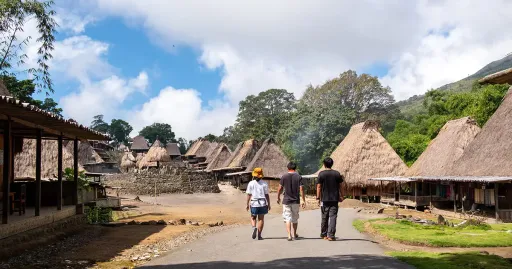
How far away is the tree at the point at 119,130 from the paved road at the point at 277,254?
112048 millimetres

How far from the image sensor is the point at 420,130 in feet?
152

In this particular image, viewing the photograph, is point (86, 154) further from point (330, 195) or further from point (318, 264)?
point (318, 264)

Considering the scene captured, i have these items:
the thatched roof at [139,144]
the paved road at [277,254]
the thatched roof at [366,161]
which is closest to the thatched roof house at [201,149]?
the thatched roof at [139,144]

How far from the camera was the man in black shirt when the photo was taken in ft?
31.8

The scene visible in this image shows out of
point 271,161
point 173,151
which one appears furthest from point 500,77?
point 173,151

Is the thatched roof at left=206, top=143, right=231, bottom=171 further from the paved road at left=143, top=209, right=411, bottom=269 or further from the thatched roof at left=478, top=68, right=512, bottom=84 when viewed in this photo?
the thatched roof at left=478, top=68, right=512, bottom=84

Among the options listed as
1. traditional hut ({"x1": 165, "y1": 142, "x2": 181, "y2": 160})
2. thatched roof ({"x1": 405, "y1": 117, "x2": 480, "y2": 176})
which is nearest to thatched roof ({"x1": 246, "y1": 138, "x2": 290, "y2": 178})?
thatched roof ({"x1": 405, "y1": 117, "x2": 480, "y2": 176})

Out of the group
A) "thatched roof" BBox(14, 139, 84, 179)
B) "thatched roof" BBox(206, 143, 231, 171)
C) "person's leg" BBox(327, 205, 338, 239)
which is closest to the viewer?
"person's leg" BBox(327, 205, 338, 239)

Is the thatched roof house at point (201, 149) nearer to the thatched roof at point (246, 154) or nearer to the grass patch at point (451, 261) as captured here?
the thatched roof at point (246, 154)

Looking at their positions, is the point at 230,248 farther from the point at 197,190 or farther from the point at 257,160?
the point at 257,160

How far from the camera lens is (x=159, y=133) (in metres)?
117

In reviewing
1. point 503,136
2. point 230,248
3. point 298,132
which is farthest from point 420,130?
point 230,248

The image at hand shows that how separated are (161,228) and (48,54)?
1368 centimetres

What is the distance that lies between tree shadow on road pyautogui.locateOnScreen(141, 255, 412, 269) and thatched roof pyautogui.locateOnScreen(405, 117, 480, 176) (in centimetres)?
1914
